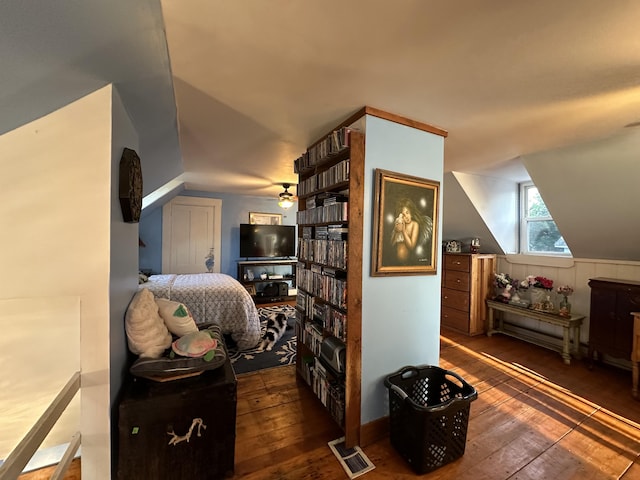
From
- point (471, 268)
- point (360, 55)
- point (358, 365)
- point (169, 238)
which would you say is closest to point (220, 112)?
point (360, 55)

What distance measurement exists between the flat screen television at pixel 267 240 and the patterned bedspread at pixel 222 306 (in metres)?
2.14

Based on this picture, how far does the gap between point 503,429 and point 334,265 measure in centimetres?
171

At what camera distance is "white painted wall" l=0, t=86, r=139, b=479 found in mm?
1128

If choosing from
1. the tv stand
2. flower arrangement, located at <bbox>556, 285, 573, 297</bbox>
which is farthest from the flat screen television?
flower arrangement, located at <bbox>556, 285, 573, 297</bbox>

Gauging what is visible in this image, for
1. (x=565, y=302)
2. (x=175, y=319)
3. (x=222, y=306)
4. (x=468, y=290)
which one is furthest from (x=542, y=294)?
(x=175, y=319)

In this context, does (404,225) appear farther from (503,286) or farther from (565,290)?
(503,286)

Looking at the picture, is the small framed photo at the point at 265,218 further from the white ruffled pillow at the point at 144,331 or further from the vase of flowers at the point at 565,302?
the vase of flowers at the point at 565,302

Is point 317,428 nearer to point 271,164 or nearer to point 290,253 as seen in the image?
point 271,164

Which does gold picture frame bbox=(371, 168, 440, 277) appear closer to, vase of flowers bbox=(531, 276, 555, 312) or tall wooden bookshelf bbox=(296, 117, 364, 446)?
tall wooden bookshelf bbox=(296, 117, 364, 446)

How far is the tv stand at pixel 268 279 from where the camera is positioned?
5262 millimetres

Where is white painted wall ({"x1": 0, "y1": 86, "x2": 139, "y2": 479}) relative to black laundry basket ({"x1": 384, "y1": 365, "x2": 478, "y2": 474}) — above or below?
above

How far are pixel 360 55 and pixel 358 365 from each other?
5.78 ft

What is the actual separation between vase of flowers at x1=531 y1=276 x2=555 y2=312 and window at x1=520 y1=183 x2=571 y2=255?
19.3 inches

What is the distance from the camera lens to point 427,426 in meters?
1.50
